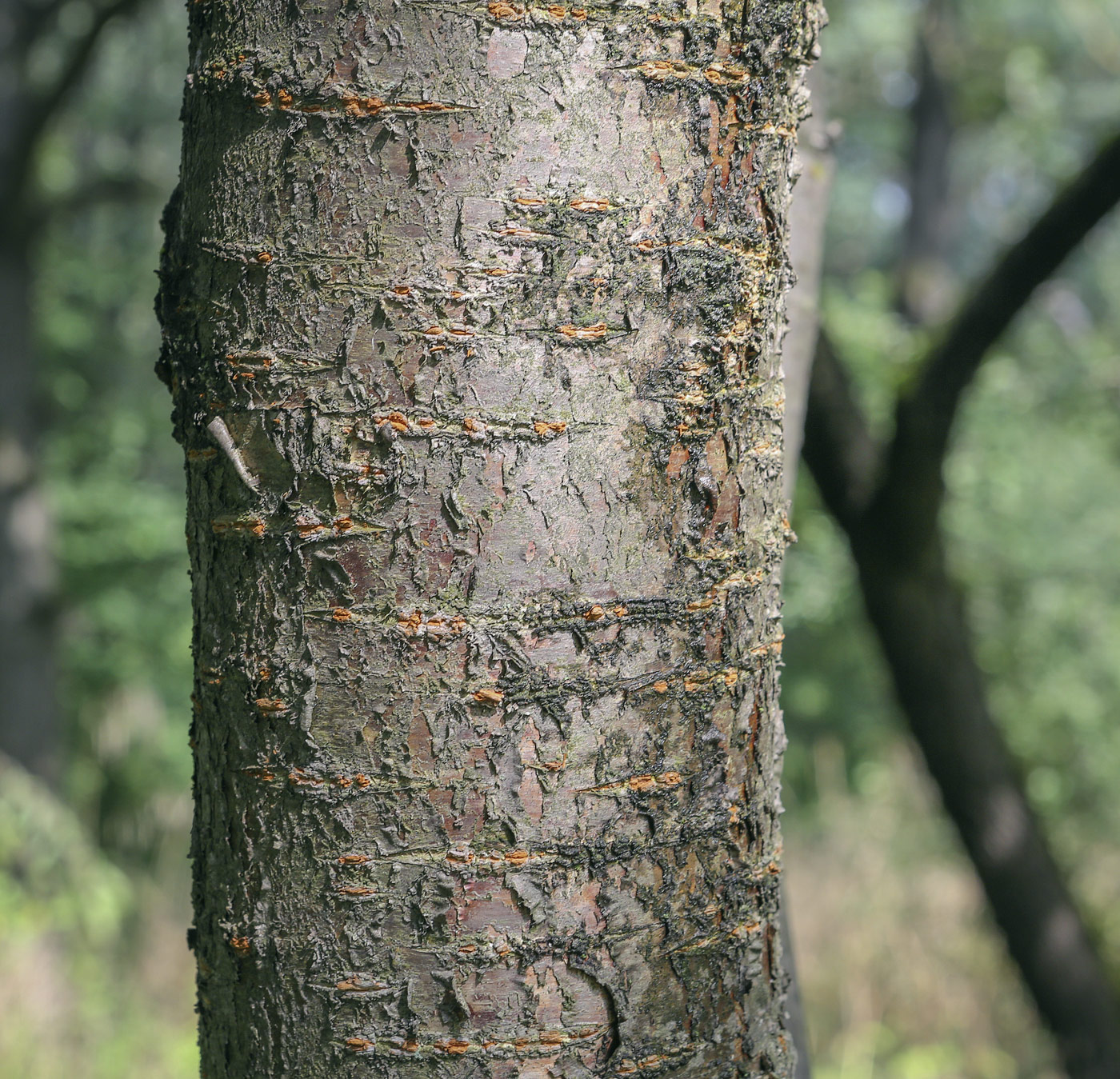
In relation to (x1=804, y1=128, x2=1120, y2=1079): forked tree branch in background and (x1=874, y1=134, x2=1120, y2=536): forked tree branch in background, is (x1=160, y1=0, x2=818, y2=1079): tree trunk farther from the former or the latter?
(x1=804, y1=128, x2=1120, y2=1079): forked tree branch in background

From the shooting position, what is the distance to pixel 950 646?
131 inches

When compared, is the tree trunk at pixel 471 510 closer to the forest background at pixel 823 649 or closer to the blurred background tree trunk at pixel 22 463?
the forest background at pixel 823 649

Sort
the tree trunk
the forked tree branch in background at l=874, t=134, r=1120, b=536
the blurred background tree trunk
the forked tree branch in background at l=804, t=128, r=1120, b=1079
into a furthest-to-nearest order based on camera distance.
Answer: the blurred background tree trunk
the forked tree branch in background at l=804, t=128, r=1120, b=1079
the forked tree branch in background at l=874, t=134, r=1120, b=536
the tree trunk

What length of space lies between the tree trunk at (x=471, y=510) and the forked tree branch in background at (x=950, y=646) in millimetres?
2306

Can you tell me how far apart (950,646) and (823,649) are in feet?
26.0

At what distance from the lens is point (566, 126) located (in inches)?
31.8

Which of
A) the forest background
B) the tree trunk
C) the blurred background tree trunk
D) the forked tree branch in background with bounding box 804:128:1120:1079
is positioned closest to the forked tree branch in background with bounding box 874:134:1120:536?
the forked tree branch in background with bounding box 804:128:1120:1079

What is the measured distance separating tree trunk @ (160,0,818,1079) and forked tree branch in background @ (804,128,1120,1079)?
231 centimetres

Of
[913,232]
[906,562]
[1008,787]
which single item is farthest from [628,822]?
[913,232]

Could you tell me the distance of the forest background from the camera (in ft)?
18.6

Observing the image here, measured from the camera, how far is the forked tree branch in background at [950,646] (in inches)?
121

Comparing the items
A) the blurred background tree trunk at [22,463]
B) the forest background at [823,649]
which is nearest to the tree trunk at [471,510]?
the forest background at [823,649]

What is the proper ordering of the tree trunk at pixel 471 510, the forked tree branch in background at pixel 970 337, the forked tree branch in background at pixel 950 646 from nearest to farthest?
the tree trunk at pixel 471 510, the forked tree branch in background at pixel 970 337, the forked tree branch in background at pixel 950 646

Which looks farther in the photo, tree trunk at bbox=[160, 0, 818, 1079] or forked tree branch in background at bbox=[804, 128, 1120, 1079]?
forked tree branch in background at bbox=[804, 128, 1120, 1079]
